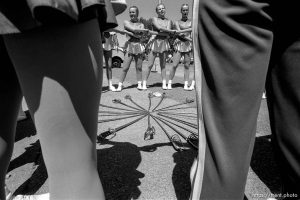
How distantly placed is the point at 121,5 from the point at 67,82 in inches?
17.0

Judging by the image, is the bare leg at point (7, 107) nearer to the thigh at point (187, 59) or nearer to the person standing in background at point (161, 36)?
the person standing in background at point (161, 36)

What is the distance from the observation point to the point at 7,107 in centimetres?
92

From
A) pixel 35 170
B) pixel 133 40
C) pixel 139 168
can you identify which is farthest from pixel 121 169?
pixel 133 40

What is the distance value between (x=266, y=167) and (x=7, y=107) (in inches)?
68.8

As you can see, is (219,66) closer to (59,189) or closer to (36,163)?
(59,189)

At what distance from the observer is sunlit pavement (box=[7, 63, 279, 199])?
5.22 ft

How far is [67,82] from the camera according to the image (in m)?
0.62

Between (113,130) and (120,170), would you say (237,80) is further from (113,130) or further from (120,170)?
(113,130)

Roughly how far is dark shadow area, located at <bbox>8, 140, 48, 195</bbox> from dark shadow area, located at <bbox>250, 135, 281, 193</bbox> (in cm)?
146

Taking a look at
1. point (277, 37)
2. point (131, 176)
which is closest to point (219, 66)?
point (277, 37)

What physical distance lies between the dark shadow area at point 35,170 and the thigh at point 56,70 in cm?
117

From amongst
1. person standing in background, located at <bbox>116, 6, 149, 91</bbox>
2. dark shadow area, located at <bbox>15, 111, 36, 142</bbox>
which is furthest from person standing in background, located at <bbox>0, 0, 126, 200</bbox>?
person standing in background, located at <bbox>116, 6, 149, 91</bbox>

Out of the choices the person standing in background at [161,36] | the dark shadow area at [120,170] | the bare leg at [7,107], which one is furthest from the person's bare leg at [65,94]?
the person standing in background at [161,36]

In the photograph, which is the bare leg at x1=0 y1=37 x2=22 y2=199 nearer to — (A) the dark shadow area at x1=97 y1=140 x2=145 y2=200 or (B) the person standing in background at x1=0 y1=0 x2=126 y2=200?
(B) the person standing in background at x1=0 y1=0 x2=126 y2=200
